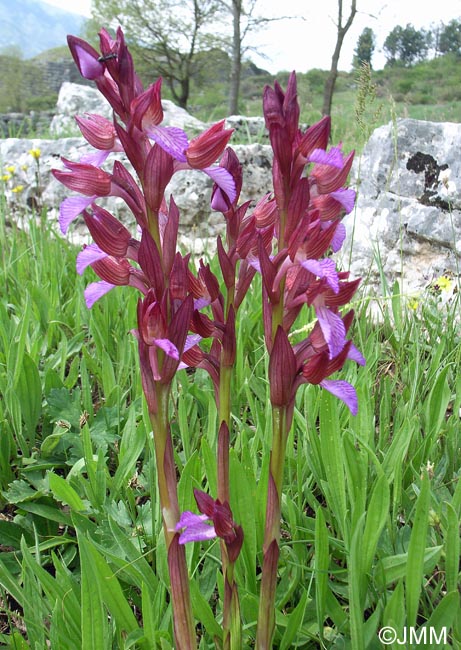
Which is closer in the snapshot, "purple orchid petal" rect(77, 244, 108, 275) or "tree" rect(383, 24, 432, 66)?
"purple orchid petal" rect(77, 244, 108, 275)

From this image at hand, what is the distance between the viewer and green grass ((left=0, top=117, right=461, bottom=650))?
2.90 feet

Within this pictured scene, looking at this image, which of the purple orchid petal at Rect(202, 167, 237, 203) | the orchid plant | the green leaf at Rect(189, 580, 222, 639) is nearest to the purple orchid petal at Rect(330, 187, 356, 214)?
the orchid plant

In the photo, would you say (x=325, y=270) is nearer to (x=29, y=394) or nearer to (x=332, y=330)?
(x=332, y=330)

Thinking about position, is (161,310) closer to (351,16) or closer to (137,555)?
(137,555)

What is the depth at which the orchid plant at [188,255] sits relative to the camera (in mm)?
628

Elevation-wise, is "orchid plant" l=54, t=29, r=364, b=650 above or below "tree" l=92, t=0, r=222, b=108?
below

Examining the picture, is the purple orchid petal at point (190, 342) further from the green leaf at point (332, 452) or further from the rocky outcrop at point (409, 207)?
the rocky outcrop at point (409, 207)

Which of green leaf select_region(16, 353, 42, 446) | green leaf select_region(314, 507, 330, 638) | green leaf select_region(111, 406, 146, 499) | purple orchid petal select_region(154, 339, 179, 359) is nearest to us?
purple orchid petal select_region(154, 339, 179, 359)

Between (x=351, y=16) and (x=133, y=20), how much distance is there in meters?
15.3

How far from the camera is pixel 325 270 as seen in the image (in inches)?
24.9

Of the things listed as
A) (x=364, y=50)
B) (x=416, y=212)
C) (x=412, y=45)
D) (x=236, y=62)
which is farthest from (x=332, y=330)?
(x=412, y=45)

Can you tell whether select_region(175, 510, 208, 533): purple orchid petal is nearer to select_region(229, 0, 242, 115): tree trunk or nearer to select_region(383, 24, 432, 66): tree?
select_region(229, 0, 242, 115): tree trunk

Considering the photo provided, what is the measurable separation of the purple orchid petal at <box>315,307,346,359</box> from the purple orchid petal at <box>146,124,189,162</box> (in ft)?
0.78

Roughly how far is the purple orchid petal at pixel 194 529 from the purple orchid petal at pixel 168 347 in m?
0.21
